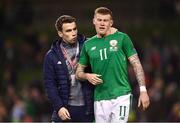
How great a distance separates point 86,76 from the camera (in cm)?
907

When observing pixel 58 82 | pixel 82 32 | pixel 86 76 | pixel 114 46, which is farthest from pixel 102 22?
pixel 82 32

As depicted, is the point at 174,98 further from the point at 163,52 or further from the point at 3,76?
the point at 3,76

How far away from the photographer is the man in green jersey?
29.5 ft

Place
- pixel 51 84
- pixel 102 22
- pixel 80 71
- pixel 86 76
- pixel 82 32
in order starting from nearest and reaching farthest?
pixel 102 22
pixel 86 76
pixel 80 71
pixel 51 84
pixel 82 32

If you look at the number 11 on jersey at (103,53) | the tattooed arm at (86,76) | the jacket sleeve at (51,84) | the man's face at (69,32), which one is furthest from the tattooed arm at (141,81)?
the jacket sleeve at (51,84)

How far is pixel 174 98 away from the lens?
18.0 m

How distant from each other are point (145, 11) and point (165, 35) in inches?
72.0

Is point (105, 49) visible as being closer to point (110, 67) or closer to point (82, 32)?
point (110, 67)

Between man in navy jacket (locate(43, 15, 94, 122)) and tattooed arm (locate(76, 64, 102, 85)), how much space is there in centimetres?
19

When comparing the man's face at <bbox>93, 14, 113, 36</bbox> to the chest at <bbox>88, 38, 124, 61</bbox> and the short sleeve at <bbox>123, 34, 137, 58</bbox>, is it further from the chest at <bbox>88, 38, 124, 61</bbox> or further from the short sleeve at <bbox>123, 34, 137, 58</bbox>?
the short sleeve at <bbox>123, 34, 137, 58</bbox>

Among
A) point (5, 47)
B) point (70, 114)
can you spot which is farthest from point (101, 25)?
point (5, 47)

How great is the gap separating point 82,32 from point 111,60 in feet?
46.6

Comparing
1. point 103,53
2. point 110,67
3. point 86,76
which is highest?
point 103,53

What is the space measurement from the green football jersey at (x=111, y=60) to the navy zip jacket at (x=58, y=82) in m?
0.31
